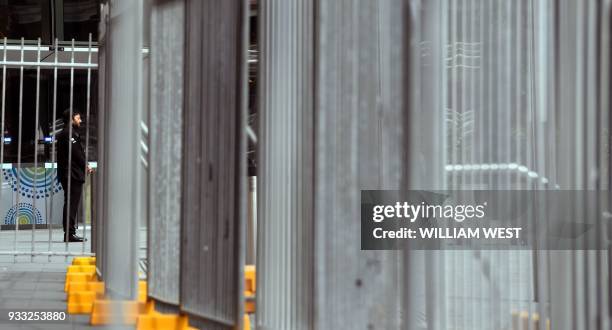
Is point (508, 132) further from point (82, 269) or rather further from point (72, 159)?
point (72, 159)

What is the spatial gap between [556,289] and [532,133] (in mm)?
416

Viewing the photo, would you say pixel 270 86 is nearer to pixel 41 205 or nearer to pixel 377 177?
pixel 377 177

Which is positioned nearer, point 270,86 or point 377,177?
point 377,177

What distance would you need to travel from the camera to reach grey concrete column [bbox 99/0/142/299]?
18.4 feet

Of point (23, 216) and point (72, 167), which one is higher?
→ point (72, 167)

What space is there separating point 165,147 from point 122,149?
102 cm

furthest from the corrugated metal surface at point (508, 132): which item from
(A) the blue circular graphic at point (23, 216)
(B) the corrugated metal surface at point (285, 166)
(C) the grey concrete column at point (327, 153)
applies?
(A) the blue circular graphic at point (23, 216)

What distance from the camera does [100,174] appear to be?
6.91m

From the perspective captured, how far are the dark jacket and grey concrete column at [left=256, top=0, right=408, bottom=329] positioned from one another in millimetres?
6764

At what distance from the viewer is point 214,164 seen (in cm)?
430

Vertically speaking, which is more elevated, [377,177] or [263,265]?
[377,177]

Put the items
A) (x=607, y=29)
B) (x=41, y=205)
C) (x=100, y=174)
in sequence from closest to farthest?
(x=607, y=29) → (x=100, y=174) → (x=41, y=205)

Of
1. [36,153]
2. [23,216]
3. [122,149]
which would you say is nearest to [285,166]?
[122,149]

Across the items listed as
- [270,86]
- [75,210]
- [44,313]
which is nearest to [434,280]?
[270,86]
